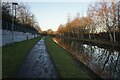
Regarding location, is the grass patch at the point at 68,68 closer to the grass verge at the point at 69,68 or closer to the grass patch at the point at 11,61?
the grass verge at the point at 69,68

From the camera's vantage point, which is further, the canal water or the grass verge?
the canal water

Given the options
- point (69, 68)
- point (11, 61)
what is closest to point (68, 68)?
point (69, 68)

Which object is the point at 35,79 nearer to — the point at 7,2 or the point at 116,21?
the point at 116,21

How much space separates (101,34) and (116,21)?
13.3 m

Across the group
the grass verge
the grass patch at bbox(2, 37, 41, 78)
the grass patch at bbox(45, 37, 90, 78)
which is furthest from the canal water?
the grass patch at bbox(2, 37, 41, 78)

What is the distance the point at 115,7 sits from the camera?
47.4 meters

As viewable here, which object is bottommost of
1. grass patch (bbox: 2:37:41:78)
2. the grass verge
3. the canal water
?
the canal water

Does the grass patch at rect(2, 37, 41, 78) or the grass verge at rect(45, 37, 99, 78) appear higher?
the grass patch at rect(2, 37, 41, 78)

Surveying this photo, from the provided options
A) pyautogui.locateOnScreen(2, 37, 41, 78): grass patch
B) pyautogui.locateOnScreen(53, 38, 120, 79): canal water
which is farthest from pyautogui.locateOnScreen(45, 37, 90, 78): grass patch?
pyautogui.locateOnScreen(2, 37, 41, 78): grass patch

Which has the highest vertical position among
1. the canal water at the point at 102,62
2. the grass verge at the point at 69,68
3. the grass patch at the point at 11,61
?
the grass patch at the point at 11,61

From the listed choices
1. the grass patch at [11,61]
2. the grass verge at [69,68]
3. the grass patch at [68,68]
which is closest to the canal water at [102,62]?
the grass verge at [69,68]

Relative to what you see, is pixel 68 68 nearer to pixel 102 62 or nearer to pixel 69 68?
pixel 69 68

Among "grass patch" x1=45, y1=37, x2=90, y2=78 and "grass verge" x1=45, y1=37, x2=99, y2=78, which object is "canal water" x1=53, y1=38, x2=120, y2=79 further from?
"grass patch" x1=45, y1=37, x2=90, y2=78

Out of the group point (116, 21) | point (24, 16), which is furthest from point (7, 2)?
point (116, 21)
